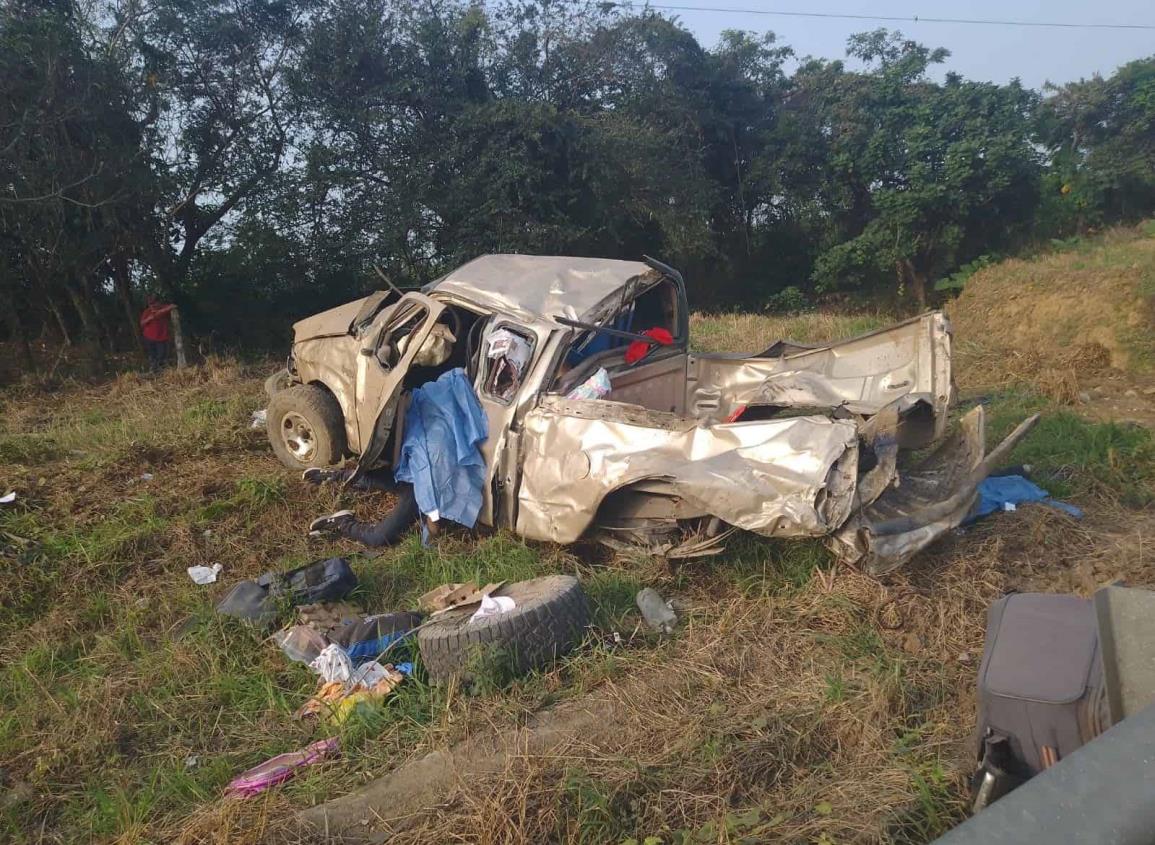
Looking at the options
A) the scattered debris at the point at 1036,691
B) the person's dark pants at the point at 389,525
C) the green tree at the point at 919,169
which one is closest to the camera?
the scattered debris at the point at 1036,691

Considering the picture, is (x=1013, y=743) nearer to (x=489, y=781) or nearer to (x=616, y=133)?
(x=489, y=781)

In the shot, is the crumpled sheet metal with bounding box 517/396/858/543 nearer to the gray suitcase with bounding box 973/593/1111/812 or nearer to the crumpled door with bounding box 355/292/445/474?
the crumpled door with bounding box 355/292/445/474

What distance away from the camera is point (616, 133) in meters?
17.1

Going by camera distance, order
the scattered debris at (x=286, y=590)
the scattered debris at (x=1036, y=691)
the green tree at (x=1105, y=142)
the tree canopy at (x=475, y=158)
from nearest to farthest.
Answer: the scattered debris at (x=1036, y=691) → the scattered debris at (x=286, y=590) → the tree canopy at (x=475, y=158) → the green tree at (x=1105, y=142)

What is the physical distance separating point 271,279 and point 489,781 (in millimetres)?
15066

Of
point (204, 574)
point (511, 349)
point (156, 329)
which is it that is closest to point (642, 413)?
point (511, 349)

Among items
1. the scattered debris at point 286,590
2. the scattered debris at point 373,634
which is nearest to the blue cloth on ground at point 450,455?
the scattered debris at point 286,590

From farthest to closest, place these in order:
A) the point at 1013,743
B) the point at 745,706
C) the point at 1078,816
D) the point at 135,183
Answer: the point at 135,183 < the point at 745,706 < the point at 1013,743 < the point at 1078,816

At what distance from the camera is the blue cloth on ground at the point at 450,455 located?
5.11 meters

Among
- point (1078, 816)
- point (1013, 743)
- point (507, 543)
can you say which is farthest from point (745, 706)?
point (1078, 816)

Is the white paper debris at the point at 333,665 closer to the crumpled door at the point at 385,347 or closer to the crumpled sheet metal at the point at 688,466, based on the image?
the crumpled sheet metal at the point at 688,466

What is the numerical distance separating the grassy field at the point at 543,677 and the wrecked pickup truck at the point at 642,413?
1.08 feet

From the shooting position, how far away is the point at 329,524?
18.5ft

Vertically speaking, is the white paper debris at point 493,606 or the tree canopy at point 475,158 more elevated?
the tree canopy at point 475,158
